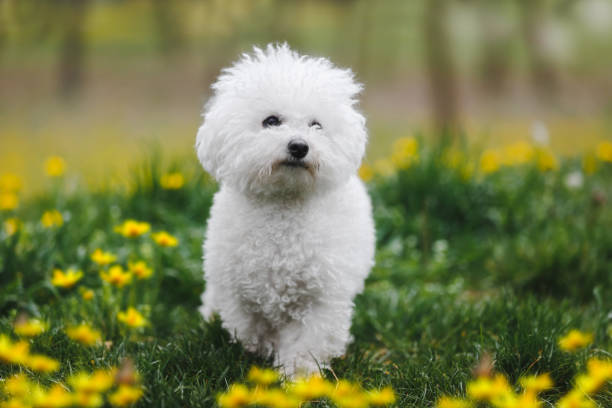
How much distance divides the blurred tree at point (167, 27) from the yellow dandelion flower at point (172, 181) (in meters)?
2.95

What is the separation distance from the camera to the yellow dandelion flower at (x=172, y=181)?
3.97 m

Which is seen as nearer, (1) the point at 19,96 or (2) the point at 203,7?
(1) the point at 19,96

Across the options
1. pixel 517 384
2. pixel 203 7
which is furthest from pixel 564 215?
pixel 203 7

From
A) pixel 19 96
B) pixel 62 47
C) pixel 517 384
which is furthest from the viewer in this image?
pixel 62 47

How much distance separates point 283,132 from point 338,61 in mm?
4003

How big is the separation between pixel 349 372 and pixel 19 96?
5.12m

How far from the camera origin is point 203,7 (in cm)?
627

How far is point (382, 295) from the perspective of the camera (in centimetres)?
316

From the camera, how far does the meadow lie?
6.09ft

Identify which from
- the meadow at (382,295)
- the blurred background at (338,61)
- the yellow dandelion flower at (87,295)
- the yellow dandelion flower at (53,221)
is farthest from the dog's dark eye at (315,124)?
the blurred background at (338,61)

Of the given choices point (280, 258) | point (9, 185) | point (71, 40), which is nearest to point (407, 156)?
point (280, 258)

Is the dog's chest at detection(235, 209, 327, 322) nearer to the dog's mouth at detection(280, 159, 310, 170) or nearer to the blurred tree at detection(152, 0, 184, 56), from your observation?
the dog's mouth at detection(280, 159, 310, 170)

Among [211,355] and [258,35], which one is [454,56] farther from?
[211,355]

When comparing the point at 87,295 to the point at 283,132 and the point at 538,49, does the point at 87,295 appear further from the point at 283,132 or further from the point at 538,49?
the point at 538,49
